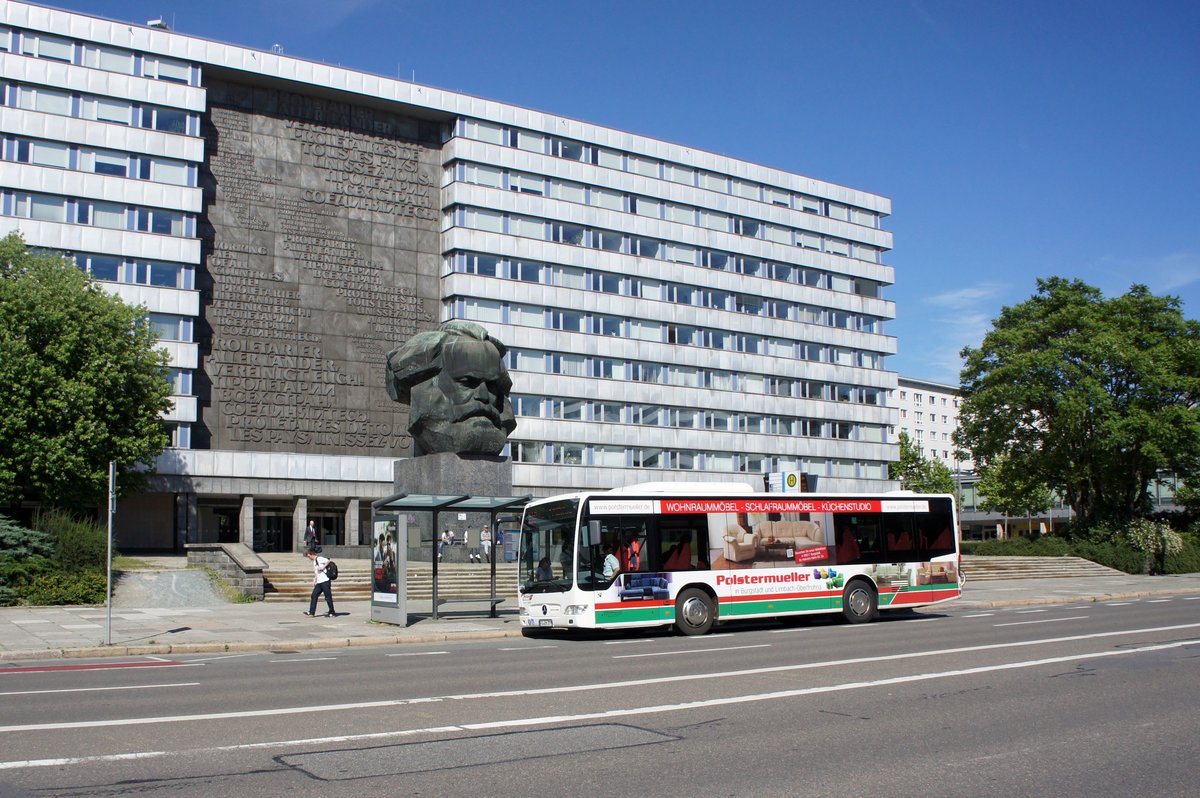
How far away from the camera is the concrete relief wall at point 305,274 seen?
5734cm

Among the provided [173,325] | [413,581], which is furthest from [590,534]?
[173,325]

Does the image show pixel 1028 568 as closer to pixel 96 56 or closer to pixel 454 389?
pixel 454 389

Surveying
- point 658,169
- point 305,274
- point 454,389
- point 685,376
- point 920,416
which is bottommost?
point 454,389

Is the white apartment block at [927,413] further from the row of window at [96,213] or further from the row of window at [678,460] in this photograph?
the row of window at [96,213]

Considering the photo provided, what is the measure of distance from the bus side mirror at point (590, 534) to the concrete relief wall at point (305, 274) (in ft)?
131

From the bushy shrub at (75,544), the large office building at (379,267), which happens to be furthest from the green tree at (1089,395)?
the bushy shrub at (75,544)

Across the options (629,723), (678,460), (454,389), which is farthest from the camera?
(678,460)

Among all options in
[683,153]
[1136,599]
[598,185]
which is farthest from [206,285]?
[1136,599]

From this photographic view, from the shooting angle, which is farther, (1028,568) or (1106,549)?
(1106,549)

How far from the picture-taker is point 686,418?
2835 inches

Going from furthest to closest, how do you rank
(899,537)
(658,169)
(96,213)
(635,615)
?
(658,169), (96,213), (899,537), (635,615)

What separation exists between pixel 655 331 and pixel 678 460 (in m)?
8.68

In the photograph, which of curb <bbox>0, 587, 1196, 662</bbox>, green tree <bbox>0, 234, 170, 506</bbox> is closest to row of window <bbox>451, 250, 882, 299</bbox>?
green tree <bbox>0, 234, 170, 506</bbox>

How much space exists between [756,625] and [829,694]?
13147 millimetres
